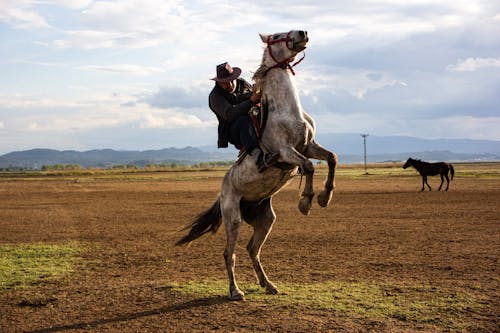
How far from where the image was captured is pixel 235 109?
7098 millimetres

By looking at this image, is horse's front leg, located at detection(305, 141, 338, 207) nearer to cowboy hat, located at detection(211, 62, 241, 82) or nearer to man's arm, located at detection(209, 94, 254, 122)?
man's arm, located at detection(209, 94, 254, 122)

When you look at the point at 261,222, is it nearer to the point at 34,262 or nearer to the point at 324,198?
the point at 324,198

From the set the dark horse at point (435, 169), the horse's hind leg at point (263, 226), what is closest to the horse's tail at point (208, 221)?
the horse's hind leg at point (263, 226)

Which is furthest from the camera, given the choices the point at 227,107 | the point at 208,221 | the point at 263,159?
the point at 208,221

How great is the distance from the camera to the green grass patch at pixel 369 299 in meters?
6.60

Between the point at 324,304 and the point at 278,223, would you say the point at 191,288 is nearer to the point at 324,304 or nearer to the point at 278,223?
the point at 324,304

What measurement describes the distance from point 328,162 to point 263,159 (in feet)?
2.87

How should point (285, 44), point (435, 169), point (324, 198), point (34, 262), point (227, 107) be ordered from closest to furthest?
point (324, 198) < point (285, 44) < point (227, 107) < point (34, 262) < point (435, 169)

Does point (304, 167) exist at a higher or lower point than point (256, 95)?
lower

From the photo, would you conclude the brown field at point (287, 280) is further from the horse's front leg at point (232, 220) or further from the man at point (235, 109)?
the man at point (235, 109)

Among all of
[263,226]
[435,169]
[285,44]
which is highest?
[285,44]

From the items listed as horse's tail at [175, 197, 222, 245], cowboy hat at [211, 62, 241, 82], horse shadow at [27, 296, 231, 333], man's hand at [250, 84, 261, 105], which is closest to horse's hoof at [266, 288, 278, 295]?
horse shadow at [27, 296, 231, 333]

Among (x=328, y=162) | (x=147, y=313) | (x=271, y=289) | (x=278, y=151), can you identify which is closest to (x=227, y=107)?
(x=278, y=151)

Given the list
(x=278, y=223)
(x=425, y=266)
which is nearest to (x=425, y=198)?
(x=278, y=223)
